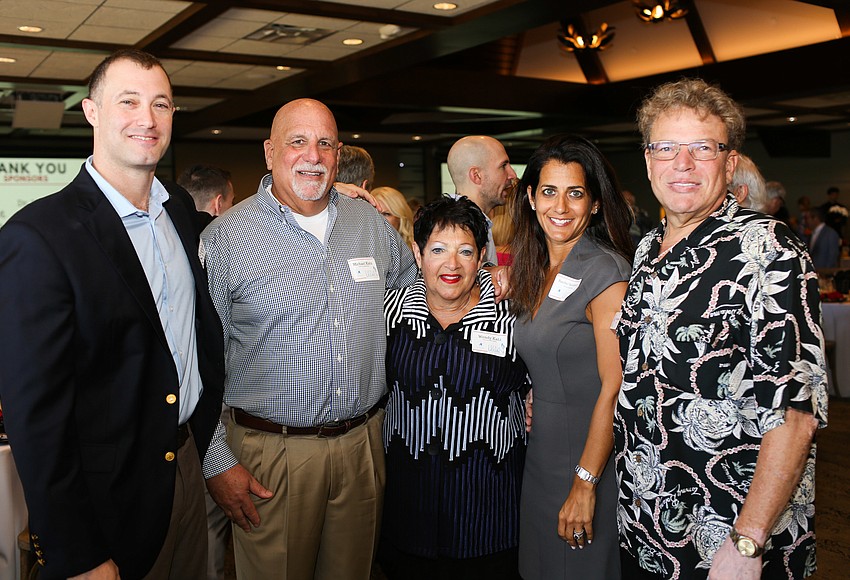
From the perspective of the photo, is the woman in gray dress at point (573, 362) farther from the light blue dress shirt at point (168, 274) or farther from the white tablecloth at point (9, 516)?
the white tablecloth at point (9, 516)

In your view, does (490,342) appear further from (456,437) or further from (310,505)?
(310,505)

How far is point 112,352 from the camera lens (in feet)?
5.79

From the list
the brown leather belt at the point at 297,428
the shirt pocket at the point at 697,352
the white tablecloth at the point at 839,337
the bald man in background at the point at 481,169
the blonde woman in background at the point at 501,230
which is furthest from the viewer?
the white tablecloth at the point at 839,337

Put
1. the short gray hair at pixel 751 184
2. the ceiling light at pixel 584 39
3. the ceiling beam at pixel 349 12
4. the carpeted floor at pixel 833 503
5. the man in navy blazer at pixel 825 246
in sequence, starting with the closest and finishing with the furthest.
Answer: the short gray hair at pixel 751 184 → the carpeted floor at pixel 833 503 → the ceiling beam at pixel 349 12 → the ceiling light at pixel 584 39 → the man in navy blazer at pixel 825 246

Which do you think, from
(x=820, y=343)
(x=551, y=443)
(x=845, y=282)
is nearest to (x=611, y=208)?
(x=551, y=443)

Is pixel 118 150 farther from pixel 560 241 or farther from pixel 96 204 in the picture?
pixel 560 241

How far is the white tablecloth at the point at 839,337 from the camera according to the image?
6.98 metres

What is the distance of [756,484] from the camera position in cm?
158

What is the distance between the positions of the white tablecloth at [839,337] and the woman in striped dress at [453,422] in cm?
557

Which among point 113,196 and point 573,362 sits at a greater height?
point 113,196

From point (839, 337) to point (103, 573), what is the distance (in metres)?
7.09

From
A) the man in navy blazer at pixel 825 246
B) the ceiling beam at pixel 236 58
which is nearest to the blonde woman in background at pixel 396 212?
the ceiling beam at pixel 236 58

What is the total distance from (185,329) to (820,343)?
156 centimetres

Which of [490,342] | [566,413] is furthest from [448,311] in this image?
[566,413]
